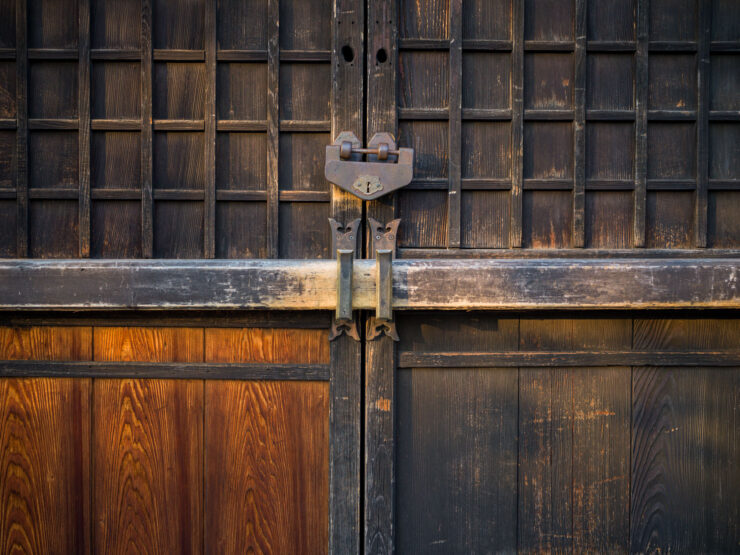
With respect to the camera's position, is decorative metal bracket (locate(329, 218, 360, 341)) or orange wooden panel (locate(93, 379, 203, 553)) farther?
orange wooden panel (locate(93, 379, 203, 553))

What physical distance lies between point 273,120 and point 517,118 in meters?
0.69

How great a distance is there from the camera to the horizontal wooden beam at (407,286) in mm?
1360

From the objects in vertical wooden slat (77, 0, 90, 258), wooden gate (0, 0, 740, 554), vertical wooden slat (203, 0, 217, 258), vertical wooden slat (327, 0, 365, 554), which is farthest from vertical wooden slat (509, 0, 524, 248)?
vertical wooden slat (77, 0, 90, 258)

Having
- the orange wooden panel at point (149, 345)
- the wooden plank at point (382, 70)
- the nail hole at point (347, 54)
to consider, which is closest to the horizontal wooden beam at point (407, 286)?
the orange wooden panel at point (149, 345)

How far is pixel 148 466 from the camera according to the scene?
146 centimetres

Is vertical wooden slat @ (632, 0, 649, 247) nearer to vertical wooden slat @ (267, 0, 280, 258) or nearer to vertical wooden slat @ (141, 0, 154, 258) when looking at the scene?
vertical wooden slat @ (267, 0, 280, 258)

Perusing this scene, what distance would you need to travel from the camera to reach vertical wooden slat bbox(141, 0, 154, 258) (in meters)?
1.41

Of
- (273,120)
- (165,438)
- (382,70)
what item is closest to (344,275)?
(273,120)

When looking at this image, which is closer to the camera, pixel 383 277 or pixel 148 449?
pixel 383 277

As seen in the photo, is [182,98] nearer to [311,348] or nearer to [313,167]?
[313,167]

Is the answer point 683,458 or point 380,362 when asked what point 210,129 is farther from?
point 683,458

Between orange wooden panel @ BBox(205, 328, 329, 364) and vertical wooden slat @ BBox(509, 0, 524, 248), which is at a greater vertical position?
vertical wooden slat @ BBox(509, 0, 524, 248)

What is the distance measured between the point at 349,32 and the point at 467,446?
48.5 inches

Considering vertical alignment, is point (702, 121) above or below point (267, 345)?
above
